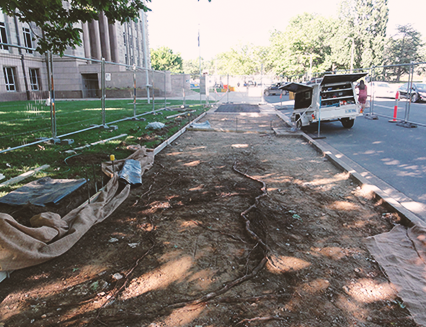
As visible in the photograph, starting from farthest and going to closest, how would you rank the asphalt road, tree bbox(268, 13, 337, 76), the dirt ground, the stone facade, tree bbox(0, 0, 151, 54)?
tree bbox(268, 13, 337, 76) → the stone facade → the asphalt road → tree bbox(0, 0, 151, 54) → the dirt ground

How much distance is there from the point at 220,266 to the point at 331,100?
11.4 m

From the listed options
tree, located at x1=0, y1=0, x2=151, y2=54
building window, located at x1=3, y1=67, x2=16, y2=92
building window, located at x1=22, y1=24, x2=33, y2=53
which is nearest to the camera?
tree, located at x1=0, y1=0, x2=151, y2=54

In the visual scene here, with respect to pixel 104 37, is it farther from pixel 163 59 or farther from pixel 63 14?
pixel 63 14

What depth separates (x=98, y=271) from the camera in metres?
3.40

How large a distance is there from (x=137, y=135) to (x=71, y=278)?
825 centimetres

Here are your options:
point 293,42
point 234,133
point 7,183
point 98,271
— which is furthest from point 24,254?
point 293,42

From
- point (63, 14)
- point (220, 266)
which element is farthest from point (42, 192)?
point (63, 14)

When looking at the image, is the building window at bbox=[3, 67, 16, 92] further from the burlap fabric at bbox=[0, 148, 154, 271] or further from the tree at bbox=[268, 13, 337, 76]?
the tree at bbox=[268, 13, 337, 76]

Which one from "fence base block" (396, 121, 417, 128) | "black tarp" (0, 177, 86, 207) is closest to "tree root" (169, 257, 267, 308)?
"black tarp" (0, 177, 86, 207)

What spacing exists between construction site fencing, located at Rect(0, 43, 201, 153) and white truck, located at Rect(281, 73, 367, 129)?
8241 millimetres

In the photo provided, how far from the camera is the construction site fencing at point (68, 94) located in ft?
30.3

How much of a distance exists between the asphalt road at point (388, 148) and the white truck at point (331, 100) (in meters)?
0.74

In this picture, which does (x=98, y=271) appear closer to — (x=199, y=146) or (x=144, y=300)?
(x=144, y=300)

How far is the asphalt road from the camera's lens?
647 centimetres
